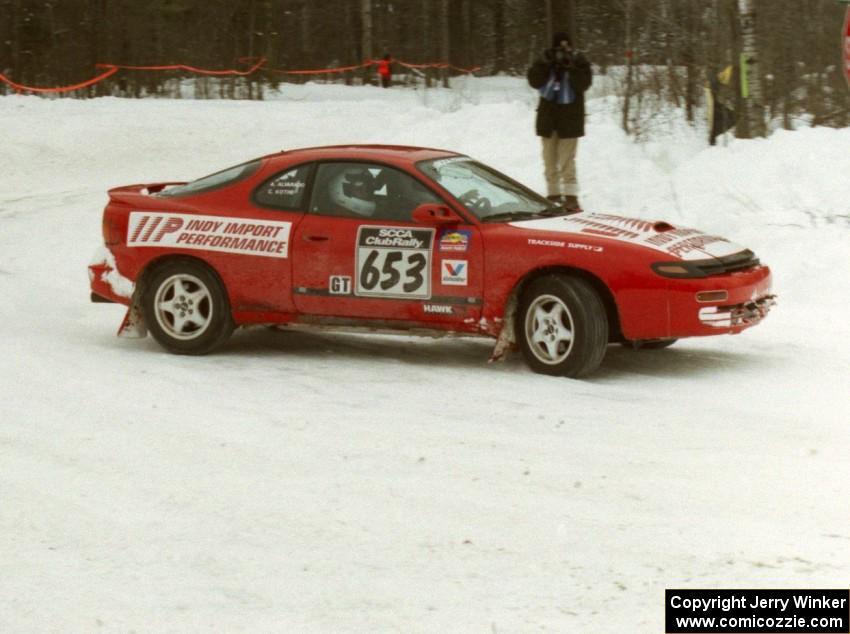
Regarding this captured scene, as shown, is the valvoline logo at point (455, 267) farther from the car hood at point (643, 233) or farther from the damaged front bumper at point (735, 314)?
the damaged front bumper at point (735, 314)

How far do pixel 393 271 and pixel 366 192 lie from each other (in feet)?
1.94

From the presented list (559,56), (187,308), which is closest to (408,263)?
(187,308)

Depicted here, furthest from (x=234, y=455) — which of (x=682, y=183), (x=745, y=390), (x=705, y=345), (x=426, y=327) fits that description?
(x=682, y=183)

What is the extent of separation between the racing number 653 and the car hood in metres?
0.66

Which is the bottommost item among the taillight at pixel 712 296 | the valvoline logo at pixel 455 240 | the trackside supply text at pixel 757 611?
the trackside supply text at pixel 757 611

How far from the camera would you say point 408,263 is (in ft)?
29.3

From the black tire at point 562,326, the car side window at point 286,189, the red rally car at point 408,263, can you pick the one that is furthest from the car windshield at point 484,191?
the car side window at point 286,189

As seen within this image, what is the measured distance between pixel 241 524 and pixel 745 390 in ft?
12.0

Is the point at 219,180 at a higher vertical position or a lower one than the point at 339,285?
higher

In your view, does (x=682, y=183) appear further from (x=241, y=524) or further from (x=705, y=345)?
(x=241, y=524)

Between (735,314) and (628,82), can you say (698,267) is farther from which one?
(628,82)

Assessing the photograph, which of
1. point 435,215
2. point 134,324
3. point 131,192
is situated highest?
point 131,192

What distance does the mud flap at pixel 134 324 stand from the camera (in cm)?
973

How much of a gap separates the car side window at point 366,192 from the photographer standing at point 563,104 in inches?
217
